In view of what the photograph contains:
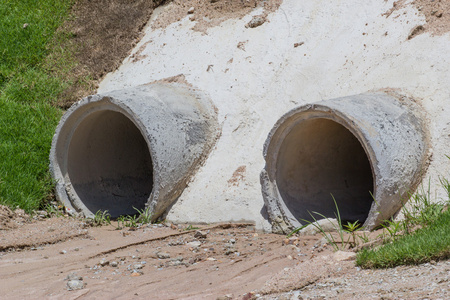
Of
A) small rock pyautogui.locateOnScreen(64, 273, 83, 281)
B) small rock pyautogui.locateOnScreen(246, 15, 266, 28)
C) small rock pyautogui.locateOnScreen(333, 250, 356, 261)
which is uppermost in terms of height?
small rock pyautogui.locateOnScreen(246, 15, 266, 28)

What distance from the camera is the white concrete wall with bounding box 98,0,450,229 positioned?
19.4 ft

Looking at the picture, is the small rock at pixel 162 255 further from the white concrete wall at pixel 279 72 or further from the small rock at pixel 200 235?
the white concrete wall at pixel 279 72

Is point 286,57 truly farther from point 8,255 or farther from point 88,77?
point 8,255

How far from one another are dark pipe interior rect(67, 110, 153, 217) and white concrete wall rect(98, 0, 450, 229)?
914 millimetres

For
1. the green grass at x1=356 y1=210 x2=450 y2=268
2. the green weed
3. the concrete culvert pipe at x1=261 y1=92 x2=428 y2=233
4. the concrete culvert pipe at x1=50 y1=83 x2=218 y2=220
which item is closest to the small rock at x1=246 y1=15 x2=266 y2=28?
the concrete culvert pipe at x1=50 y1=83 x2=218 y2=220

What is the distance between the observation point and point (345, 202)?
6.11m

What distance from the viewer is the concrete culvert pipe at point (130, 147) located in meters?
6.12

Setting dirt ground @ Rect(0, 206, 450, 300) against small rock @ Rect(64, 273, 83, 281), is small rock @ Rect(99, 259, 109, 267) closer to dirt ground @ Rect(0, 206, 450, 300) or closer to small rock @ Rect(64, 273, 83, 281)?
dirt ground @ Rect(0, 206, 450, 300)

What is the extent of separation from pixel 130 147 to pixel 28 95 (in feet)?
5.96

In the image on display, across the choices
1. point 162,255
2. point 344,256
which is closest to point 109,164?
point 162,255

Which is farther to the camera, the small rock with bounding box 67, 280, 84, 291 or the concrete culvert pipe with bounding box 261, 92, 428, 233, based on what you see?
the concrete culvert pipe with bounding box 261, 92, 428, 233

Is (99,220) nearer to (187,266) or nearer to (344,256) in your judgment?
(187,266)

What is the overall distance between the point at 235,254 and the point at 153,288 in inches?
39.3

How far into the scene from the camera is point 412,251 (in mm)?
3705
